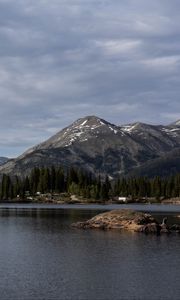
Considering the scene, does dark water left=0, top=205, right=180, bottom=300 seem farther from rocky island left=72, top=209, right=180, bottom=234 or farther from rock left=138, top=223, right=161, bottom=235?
rocky island left=72, top=209, right=180, bottom=234

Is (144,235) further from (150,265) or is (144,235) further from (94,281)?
(94,281)

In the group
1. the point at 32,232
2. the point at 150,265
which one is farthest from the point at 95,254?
the point at 32,232

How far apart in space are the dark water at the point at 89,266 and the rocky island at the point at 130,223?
7.94 metres

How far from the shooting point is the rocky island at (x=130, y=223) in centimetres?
11431

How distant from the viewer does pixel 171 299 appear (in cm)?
4994

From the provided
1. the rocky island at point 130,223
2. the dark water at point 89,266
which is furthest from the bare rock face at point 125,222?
the dark water at point 89,266

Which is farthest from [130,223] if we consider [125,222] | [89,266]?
[89,266]

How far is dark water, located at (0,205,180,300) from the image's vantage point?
5341cm

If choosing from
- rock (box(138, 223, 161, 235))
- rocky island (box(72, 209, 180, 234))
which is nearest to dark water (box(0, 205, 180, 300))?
rock (box(138, 223, 161, 235))

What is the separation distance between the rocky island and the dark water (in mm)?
7937

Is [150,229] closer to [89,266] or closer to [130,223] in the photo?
[130,223]

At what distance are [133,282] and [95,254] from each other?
852 inches

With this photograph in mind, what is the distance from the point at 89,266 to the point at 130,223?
51.4 metres

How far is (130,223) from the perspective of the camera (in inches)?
4688
